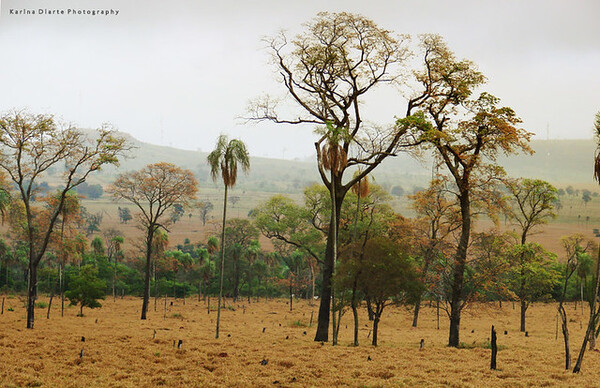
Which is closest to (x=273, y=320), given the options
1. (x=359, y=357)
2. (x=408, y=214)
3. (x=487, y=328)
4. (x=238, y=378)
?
(x=487, y=328)

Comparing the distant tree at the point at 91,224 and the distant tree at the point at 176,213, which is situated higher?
the distant tree at the point at 176,213

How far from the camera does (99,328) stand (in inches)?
819

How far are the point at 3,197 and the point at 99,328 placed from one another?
38.8 ft

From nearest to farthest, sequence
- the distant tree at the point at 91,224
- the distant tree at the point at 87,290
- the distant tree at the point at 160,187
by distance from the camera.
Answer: the distant tree at the point at 87,290, the distant tree at the point at 160,187, the distant tree at the point at 91,224

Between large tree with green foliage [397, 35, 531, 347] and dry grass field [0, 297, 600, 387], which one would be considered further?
large tree with green foliage [397, 35, 531, 347]

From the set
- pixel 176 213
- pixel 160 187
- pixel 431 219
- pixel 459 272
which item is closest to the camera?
pixel 459 272

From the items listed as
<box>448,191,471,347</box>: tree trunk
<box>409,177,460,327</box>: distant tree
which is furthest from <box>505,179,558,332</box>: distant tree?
<box>448,191,471,347</box>: tree trunk

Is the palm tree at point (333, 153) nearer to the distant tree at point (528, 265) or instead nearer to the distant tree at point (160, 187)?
the distant tree at point (528, 265)

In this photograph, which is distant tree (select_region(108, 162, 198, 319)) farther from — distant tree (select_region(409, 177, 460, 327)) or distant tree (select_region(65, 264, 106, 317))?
distant tree (select_region(409, 177, 460, 327))

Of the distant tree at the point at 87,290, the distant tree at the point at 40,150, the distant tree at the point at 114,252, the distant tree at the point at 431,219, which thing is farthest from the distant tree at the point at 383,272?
the distant tree at the point at 114,252

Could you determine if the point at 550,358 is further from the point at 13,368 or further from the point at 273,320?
the point at 273,320

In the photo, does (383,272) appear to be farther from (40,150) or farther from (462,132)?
(40,150)

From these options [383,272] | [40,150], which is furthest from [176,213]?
[383,272]

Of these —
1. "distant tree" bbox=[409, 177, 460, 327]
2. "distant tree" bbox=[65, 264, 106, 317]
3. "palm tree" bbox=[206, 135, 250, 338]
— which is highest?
"palm tree" bbox=[206, 135, 250, 338]
